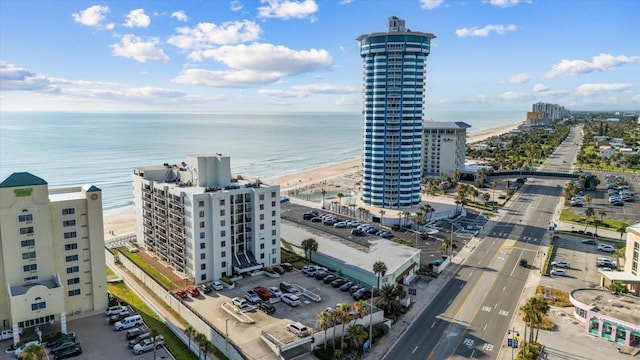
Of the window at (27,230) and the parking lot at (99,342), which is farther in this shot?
the window at (27,230)

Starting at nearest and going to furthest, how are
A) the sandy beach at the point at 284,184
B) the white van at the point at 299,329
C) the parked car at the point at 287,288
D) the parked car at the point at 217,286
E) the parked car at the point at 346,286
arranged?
the white van at the point at 299,329
the parked car at the point at 287,288
the parked car at the point at 217,286
the parked car at the point at 346,286
the sandy beach at the point at 284,184

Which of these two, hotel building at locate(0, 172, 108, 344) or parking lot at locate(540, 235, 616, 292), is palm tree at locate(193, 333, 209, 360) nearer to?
hotel building at locate(0, 172, 108, 344)

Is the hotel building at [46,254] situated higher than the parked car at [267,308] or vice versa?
the hotel building at [46,254]

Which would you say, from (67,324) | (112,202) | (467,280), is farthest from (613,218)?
(112,202)

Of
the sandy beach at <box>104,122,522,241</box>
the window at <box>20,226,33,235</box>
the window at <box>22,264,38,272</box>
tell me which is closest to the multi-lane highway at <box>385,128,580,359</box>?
the window at <box>22,264,38,272</box>

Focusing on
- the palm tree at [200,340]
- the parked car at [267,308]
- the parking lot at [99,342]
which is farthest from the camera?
the parked car at [267,308]

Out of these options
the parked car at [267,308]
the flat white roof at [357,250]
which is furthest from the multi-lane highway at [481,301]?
the parked car at [267,308]

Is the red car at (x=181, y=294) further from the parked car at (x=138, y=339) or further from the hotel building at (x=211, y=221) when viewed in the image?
the parked car at (x=138, y=339)
